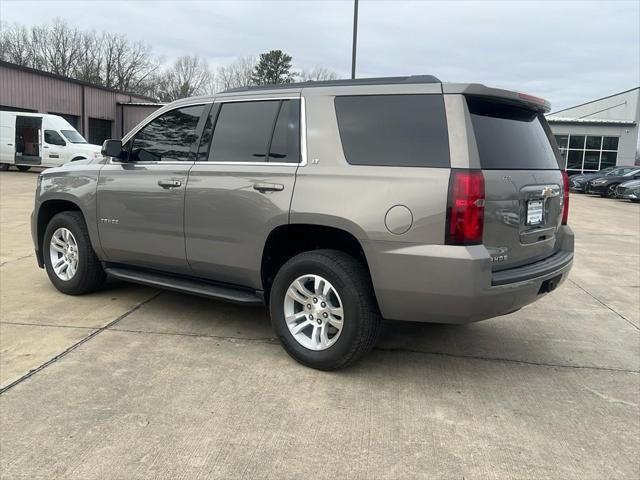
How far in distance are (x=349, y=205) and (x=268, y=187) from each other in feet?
2.20

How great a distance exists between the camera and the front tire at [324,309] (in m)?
3.62

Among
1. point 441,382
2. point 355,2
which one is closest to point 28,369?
point 441,382

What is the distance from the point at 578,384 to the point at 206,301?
3.33 metres

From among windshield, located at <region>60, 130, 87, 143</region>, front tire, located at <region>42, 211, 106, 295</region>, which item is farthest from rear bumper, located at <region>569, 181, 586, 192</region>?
front tire, located at <region>42, 211, 106, 295</region>

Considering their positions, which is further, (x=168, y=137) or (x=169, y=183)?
(x=168, y=137)

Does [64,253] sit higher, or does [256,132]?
[256,132]

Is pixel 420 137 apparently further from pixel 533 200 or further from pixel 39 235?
pixel 39 235

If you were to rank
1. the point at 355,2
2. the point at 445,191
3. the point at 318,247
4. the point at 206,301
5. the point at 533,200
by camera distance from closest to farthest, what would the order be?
the point at 445,191, the point at 533,200, the point at 318,247, the point at 206,301, the point at 355,2

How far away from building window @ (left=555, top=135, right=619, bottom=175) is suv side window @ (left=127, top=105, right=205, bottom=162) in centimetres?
3812

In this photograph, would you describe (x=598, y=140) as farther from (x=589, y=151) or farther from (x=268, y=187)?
(x=268, y=187)

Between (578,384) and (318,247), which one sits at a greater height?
(318,247)

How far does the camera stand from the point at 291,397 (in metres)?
3.49

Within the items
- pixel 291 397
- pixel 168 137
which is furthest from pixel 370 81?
pixel 291 397

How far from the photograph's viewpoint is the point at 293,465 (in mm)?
2760
